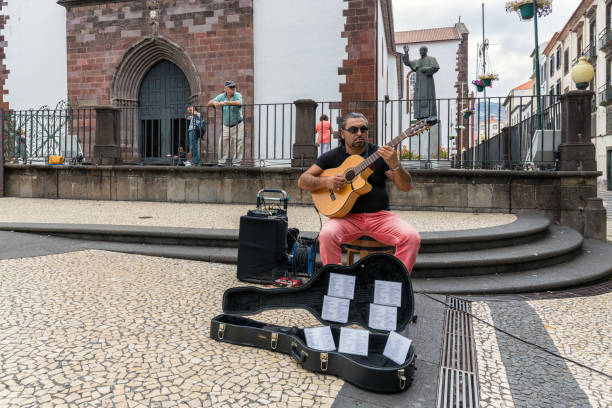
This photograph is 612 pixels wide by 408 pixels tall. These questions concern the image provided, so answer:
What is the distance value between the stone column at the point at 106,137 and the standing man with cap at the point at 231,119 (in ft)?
7.81

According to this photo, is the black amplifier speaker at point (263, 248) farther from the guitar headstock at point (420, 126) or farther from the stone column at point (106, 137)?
the stone column at point (106, 137)

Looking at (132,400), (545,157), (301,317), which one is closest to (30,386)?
(132,400)

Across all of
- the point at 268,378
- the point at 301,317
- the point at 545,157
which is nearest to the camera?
the point at 268,378

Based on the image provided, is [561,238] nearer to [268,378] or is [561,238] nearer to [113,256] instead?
[268,378]

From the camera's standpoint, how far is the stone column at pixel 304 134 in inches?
339

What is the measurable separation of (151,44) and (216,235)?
35.1 feet

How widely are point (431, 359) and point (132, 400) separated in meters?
1.66

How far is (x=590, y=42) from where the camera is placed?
102 feet

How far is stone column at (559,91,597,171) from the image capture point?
7.09m

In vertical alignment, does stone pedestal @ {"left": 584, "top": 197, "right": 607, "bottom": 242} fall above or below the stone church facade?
below

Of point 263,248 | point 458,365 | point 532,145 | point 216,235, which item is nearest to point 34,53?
point 216,235

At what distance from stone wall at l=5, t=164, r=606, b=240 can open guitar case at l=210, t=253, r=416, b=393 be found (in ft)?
17.9

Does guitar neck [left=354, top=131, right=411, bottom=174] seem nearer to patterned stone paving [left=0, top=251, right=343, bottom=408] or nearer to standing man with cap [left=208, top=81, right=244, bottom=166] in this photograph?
patterned stone paving [left=0, top=251, right=343, bottom=408]

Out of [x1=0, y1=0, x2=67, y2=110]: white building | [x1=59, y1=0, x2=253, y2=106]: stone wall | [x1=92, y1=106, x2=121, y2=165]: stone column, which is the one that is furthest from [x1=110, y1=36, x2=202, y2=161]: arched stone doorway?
[x1=92, y1=106, x2=121, y2=165]: stone column
